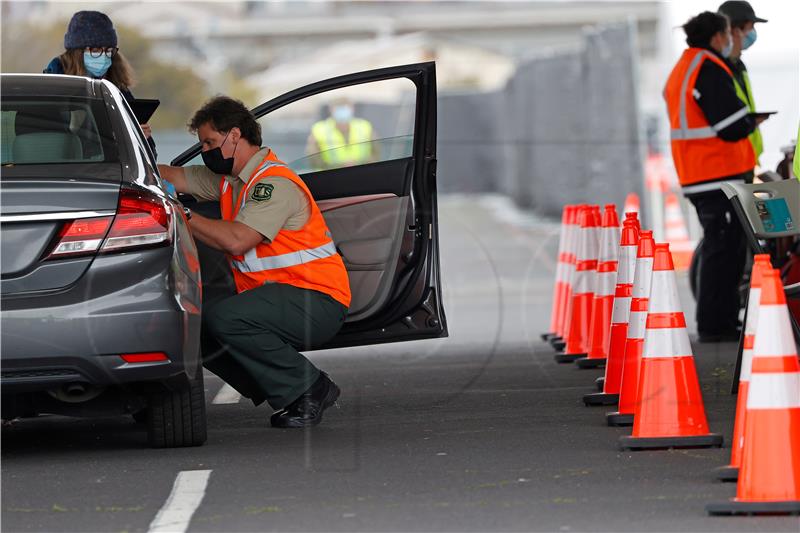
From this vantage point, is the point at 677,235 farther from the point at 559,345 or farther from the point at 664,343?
the point at 664,343

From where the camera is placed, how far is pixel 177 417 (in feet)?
22.0

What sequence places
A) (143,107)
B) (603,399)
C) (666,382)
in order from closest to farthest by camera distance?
(666,382), (603,399), (143,107)

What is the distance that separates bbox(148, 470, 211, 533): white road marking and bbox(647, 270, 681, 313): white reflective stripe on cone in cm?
184

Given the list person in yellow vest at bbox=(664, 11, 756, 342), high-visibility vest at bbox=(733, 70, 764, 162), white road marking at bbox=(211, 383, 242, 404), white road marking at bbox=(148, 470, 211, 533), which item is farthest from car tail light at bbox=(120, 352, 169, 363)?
high-visibility vest at bbox=(733, 70, 764, 162)

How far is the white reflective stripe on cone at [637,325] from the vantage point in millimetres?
7109

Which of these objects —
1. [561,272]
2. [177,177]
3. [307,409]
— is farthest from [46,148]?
[561,272]

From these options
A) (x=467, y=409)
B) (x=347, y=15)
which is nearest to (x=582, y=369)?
(x=467, y=409)

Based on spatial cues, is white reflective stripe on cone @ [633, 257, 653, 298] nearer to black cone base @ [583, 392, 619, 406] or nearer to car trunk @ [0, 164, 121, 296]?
black cone base @ [583, 392, 619, 406]

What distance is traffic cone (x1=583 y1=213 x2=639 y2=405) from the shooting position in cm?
776

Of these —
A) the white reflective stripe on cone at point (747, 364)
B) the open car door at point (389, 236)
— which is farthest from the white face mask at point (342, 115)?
the white reflective stripe on cone at point (747, 364)

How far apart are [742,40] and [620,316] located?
3.71 metres

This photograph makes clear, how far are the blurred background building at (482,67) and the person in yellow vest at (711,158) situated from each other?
12.3 ft

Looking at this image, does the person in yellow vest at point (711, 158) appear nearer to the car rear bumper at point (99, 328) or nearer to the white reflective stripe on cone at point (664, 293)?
the white reflective stripe on cone at point (664, 293)

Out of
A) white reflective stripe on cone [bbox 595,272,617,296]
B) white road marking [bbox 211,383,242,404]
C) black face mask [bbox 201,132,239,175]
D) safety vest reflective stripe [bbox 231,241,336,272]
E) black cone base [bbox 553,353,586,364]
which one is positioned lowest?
white road marking [bbox 211,383,242,404]
